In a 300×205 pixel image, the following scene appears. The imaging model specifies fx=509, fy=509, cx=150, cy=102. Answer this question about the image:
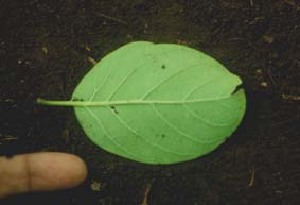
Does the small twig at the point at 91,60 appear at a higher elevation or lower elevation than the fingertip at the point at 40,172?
higher

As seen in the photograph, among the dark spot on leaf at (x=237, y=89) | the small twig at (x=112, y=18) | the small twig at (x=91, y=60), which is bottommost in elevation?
the dark spot on leaf at (x=237, y=89)

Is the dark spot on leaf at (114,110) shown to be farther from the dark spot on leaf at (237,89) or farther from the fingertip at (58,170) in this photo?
the dark spot on leaf at (237,89)

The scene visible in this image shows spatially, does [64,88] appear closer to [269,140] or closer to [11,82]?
[11,82]

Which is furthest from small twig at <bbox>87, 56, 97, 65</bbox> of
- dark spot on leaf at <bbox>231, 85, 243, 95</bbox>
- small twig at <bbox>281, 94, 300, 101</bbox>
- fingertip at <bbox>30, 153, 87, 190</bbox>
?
small twig at <bbox>281, 94, 300, 101</bbox>

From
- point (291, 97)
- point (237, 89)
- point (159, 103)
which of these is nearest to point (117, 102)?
point (159, 103)

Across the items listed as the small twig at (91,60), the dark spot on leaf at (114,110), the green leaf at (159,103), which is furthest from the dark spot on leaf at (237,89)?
the small twig at (91,60)

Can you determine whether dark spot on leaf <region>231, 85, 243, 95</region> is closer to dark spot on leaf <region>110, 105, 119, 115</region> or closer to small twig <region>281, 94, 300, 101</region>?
small twig <region>281, 94, 300, 101</region>

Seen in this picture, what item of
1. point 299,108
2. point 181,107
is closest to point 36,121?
point 181,107
